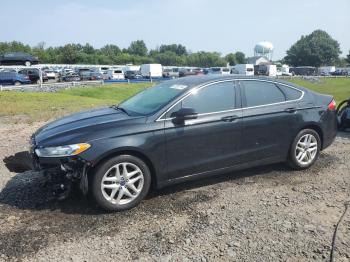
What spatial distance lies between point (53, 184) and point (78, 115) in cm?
131

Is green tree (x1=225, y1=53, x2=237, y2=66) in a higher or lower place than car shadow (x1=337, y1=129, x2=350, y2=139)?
higher

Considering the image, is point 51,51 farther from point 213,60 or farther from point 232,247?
point 232,247

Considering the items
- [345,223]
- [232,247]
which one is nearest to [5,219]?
[232,247]

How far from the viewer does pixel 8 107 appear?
14539 mm

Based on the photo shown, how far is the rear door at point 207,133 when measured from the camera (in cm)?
450

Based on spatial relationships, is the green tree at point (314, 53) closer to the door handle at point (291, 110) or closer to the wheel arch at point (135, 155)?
the door handle at point (291, 110)

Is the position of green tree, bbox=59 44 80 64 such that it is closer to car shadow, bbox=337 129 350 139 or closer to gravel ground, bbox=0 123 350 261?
car shadow, bbox=337 129 350 139

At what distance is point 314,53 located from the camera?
133 meters

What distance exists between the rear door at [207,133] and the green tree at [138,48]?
146674mm

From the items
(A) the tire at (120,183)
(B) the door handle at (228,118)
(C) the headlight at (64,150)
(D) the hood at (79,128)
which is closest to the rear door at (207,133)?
(B) the door handle at (228,118)

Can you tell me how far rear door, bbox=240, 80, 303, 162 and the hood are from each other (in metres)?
1.71

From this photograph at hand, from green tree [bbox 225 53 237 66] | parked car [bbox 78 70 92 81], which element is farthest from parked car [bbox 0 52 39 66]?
green tree [bbox 225 53 237 66]

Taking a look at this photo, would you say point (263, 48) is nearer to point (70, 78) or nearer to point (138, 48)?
point (138, 48)

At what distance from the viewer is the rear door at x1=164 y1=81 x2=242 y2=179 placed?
4.50m
